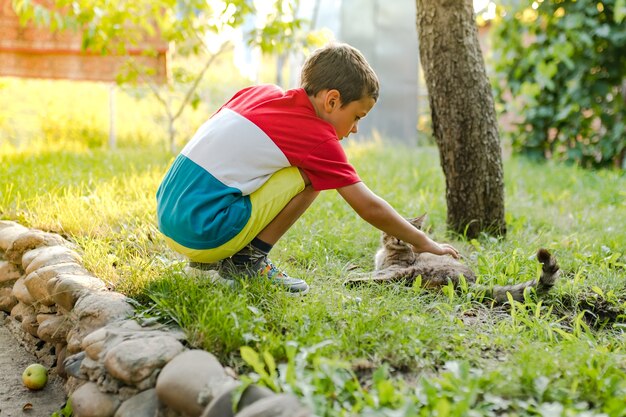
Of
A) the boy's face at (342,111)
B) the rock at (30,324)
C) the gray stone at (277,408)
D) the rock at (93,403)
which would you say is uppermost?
the boy's face at (342,111)

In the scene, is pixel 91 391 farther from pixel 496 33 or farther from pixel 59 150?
pixel 496 33

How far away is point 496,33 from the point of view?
785cm

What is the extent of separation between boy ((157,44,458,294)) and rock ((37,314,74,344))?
587mm

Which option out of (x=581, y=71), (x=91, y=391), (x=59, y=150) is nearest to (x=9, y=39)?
(x=59, y=150)

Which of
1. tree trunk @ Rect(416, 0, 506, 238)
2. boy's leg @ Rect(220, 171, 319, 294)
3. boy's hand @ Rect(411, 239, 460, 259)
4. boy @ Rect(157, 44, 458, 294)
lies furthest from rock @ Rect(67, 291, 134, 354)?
tree trunk @ Rect(416, 0, 506, 238)

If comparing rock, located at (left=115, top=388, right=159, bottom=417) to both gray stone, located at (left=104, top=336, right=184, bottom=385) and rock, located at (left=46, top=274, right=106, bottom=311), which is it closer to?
gray stone, located at (left=104, top=336, right=184, bottom=385)

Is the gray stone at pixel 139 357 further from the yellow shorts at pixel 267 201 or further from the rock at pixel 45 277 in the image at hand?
the rock at pixel 45 277

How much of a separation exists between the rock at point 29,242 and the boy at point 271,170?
0.89 m

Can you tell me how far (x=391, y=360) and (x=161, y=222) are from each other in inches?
45.9

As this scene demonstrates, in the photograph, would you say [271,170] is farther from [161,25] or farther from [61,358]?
[161,25]

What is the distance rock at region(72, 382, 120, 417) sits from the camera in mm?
2123

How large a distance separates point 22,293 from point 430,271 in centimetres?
201

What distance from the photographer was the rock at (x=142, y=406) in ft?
6.59

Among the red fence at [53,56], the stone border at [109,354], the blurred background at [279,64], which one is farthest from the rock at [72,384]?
the red fence at [53,56]
